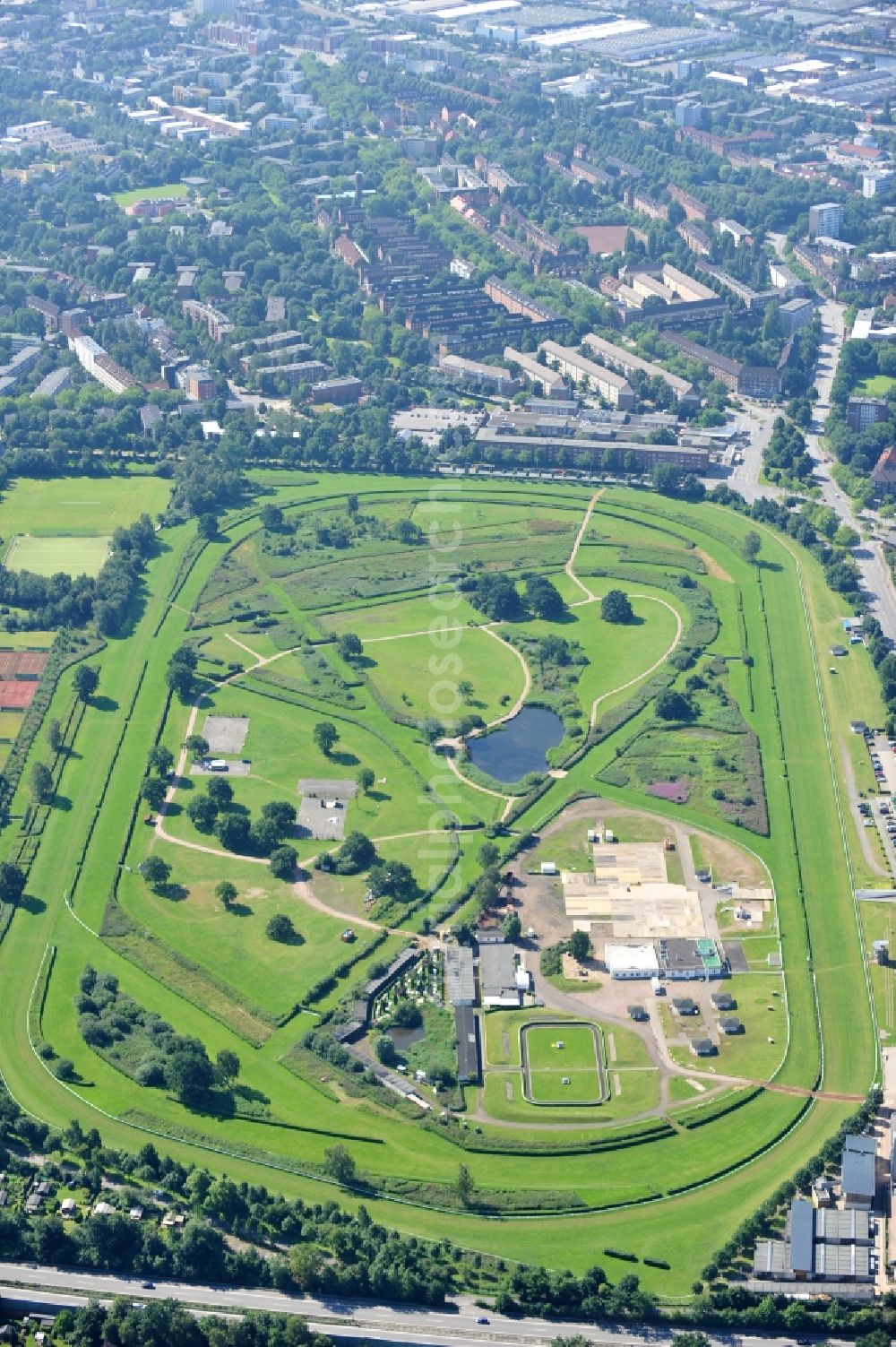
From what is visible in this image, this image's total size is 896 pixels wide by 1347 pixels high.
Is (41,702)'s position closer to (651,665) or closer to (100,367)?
(651,665)

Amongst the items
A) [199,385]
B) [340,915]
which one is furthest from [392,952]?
[199,385]

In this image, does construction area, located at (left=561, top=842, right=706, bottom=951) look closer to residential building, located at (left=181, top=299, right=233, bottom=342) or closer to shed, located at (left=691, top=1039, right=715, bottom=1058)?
shed, located at (left=691, top=1039, right=715, bottom=1058)

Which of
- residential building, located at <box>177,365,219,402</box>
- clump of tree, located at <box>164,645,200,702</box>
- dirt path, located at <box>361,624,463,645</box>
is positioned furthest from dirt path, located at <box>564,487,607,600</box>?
residential building, located at <box>177,365,219,402</box>

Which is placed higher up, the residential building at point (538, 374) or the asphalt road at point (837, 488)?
the residential building at point (538, 374)

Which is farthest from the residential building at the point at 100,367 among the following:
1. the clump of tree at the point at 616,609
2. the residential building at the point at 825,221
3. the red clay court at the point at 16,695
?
the residential building at the point at 825,221

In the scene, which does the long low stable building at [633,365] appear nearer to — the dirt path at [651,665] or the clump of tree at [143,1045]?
the dirt path at [651,665]

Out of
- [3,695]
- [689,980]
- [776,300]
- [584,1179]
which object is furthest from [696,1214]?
[776,300]

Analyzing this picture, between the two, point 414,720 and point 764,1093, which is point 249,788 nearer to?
point 414,720
